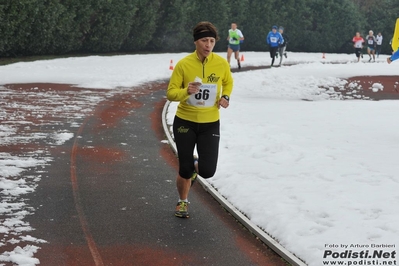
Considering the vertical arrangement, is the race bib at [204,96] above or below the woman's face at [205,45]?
below

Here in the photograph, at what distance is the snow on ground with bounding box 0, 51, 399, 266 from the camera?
23.4 ft

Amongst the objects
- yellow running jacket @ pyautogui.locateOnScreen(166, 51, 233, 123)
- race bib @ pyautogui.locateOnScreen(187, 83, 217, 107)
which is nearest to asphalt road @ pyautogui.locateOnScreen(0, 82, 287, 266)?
yellow running jacket @ pyautogui.locateOnScreen(166, 51, 233, 123)

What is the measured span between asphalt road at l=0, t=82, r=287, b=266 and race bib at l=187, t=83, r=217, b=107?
136 cm

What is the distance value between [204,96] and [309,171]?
3267mm

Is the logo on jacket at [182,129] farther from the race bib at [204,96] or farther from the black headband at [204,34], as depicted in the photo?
the black headband at [204,34]

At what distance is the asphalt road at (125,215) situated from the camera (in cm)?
687

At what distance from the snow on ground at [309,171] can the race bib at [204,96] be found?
1431 mm

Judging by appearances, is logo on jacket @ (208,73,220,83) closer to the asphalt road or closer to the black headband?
the black headband

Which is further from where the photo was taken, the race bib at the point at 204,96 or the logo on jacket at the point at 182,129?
the logo on jacket at the point at 182,129

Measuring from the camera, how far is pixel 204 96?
782 cm

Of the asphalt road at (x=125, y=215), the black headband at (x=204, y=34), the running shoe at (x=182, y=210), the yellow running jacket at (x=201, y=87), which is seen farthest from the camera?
the running shoe at (x=182, y=210)

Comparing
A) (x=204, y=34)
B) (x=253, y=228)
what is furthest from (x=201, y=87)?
(x=253, y=228)

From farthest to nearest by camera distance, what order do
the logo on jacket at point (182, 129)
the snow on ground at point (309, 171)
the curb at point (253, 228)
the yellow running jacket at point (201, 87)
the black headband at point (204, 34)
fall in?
the logo on jacket at point (182, 129), the yellow running jacket at point (201, 87), the black headband at point (204, 34), the snow on ground at point (309, 171), the curb at point (253, 228)

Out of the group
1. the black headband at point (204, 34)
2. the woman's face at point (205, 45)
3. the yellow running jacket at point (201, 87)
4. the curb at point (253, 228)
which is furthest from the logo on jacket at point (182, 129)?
the curb at point (253, 228)
